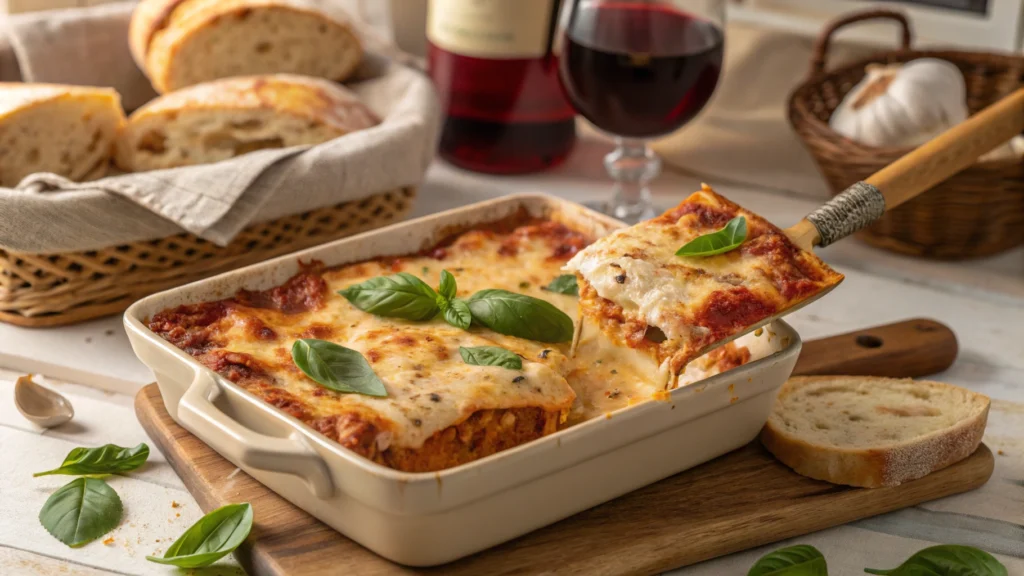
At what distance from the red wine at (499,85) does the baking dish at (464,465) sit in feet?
4.28

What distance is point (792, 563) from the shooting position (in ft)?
5.26

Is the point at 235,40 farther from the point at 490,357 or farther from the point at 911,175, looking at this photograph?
the point at 911,175

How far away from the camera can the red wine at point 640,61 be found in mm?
2611

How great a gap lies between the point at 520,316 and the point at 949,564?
740 millimetres

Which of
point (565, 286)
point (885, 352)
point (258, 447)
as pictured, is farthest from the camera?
point (885, 352)

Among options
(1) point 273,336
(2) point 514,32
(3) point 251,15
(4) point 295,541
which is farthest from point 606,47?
(4) point 295,541

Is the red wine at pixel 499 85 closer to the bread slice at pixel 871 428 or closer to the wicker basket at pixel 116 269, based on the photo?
the wicker basket at pixel 116 269

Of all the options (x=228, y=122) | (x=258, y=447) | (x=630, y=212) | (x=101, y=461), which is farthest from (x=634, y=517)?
(x=228, y=122)

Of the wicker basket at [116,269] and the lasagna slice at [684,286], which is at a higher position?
the lasagna slice at [684,286]

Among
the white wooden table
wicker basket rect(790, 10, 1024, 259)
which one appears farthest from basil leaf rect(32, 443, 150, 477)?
wicker basket rect(790, 10, 1024, 259)

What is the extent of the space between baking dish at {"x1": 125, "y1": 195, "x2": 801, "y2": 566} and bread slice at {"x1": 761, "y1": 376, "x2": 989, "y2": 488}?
3.5 inches

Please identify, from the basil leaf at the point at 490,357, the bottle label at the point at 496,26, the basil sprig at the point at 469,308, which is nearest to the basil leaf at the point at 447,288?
the basil sprig at the point at 469,308

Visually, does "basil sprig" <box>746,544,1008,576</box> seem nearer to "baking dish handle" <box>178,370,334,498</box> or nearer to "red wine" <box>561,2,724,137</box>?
"baking dish handle" <box>178,370,334,498</box>

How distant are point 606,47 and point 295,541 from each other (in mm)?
1478
